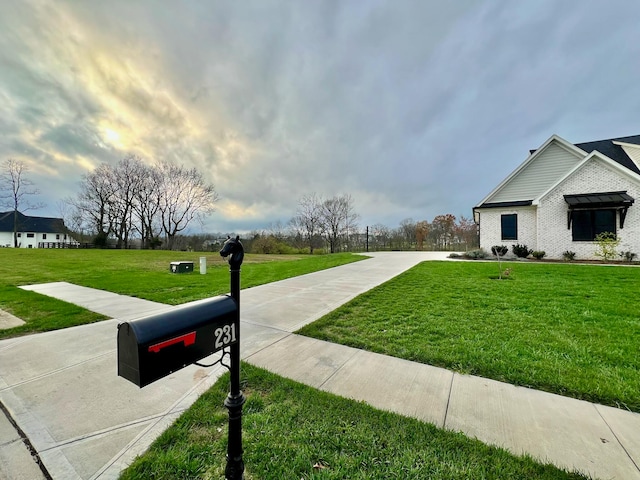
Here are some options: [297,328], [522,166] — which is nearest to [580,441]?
[297,328]

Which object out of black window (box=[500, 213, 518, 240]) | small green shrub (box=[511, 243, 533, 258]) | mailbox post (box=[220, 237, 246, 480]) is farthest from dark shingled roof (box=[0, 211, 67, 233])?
small green shrub (box=[511, 243, 533, 258])

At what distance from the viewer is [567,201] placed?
11.6 metres

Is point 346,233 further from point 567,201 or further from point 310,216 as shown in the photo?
point 567,201

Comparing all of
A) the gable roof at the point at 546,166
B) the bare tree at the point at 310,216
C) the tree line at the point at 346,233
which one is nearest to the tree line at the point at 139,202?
the tree line at the point at 346,233

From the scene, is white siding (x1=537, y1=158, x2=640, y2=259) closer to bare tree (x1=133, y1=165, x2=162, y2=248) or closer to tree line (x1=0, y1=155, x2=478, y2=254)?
tree line (x1=0, y1=155, x2=478, y2=254)

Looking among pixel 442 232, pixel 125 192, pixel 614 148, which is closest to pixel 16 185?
pixel 125 192

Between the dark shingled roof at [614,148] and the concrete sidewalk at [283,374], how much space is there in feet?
62.2

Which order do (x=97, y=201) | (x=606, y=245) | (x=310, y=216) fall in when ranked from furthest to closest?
(x=310, y=216), (x=97, y=201), (x=606, y=245)

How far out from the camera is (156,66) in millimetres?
8062

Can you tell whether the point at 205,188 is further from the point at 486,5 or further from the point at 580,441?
the point at 580,441

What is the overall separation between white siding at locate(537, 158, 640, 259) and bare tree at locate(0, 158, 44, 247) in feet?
162

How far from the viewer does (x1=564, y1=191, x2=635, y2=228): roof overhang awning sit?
10.8m

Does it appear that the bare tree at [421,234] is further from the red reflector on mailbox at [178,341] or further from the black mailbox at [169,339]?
the red reflector on mailbox at [178,341]

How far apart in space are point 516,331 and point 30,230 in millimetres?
74425
